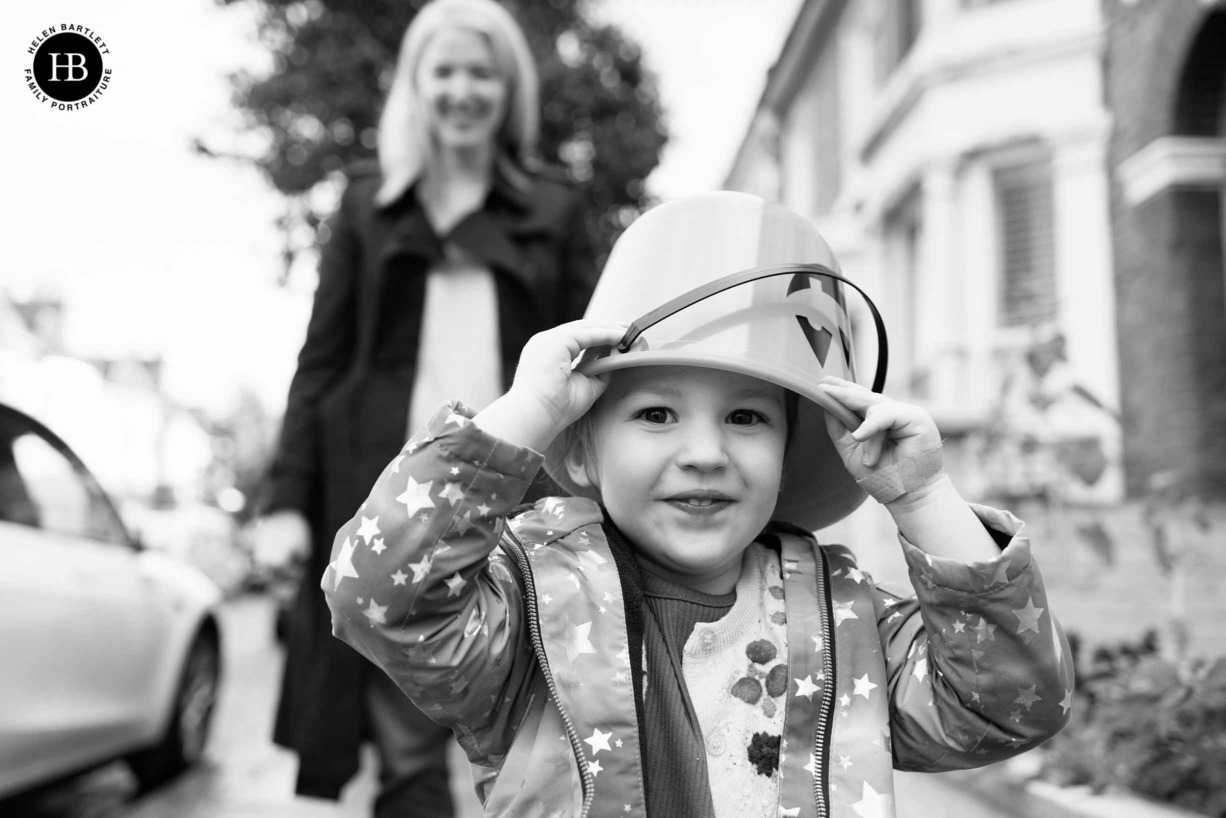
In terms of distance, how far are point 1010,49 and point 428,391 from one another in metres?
9.17

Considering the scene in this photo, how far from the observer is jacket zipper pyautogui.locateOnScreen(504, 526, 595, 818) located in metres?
1.42

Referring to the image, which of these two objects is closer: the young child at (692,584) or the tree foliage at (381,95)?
the young child at (692,584)

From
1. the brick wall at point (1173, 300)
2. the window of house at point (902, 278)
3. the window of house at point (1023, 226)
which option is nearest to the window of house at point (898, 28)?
the window of house at point (902, 278)

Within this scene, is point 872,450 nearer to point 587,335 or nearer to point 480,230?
point 587,335

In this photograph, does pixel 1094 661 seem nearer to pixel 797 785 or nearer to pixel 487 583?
pixel 797 785

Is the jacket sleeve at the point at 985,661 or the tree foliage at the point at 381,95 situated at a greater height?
the tree foliage at the point at 381,95

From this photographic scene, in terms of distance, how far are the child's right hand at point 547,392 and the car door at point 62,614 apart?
2835 mm

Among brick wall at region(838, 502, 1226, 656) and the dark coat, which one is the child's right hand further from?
brick wall at region(838, 502, 1226, 656)

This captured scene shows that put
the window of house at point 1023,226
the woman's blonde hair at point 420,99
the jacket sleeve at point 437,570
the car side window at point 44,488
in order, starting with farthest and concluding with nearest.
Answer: the window of house at point 1023,226
the car side window at point 44,488
the woman's blonde hair at point 420,99
the jacket sleeve at point 437,570

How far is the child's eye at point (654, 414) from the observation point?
1.63 metres

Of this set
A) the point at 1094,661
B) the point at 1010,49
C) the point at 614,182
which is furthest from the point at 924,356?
the point at 1094,661

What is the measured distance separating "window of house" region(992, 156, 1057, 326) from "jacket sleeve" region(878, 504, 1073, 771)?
921 cm

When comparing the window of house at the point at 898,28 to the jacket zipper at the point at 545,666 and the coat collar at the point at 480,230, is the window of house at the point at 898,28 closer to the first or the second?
the coat collar at the point at 480,230

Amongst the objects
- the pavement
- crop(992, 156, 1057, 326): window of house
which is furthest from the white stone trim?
the pavement
